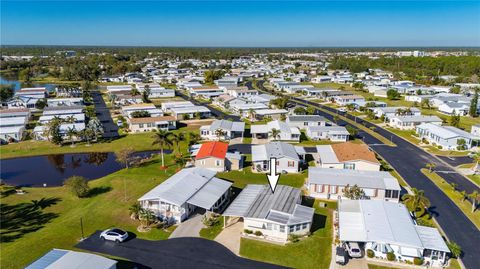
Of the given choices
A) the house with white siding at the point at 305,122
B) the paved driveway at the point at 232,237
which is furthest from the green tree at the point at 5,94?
the paved driveway at the point at 232,237

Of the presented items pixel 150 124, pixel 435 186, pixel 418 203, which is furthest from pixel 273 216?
pixel 150 124

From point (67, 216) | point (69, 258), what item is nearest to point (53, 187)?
point (67, 216)

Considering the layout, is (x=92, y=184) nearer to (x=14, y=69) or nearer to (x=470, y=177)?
(x=470, y=177)

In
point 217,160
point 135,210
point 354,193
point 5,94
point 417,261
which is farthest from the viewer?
point 5,94

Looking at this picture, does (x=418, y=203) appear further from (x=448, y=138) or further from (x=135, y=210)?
(x=448, y=138)

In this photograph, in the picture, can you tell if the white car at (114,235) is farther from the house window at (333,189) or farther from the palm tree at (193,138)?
the palm tree at (193,138)

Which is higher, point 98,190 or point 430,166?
point 430,166
